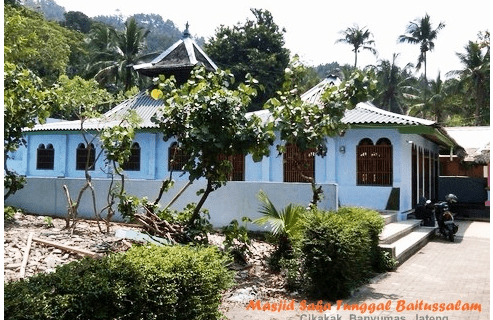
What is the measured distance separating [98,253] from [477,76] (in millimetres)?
39635

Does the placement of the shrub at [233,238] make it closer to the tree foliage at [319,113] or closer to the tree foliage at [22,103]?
the tree foliage at [319,113]

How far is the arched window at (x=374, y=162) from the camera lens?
14453 mm

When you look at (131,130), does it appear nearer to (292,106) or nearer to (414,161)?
(292,106)

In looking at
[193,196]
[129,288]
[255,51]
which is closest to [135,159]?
[193,196]

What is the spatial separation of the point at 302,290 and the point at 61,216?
360 inches

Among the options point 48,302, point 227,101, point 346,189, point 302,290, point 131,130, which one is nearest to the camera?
point 48,302

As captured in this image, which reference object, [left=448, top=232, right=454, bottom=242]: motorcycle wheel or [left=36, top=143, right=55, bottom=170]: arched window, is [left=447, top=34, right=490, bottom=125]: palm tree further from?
[left=36, top=143, right=55, bottom=170]: arched window

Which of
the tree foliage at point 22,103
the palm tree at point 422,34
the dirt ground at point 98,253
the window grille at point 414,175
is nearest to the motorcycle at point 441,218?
the window grille at point 414,175

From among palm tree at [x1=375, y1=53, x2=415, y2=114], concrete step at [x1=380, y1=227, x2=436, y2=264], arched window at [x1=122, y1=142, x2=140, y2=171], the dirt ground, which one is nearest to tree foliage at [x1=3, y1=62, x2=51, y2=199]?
the dirt ground

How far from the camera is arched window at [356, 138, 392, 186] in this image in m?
14.5

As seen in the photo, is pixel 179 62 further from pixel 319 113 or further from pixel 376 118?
pixel 319 113

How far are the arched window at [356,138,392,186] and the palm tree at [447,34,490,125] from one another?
28.9 m

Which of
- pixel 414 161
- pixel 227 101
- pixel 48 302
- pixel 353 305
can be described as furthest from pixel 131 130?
pixel 414 161

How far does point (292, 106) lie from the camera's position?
866 centimetres
